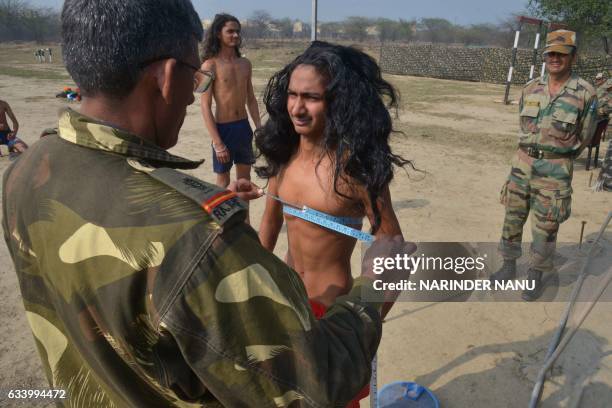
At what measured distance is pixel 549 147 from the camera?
3.76 metres

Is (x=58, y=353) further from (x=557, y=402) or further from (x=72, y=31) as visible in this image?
(x=557, y=402)

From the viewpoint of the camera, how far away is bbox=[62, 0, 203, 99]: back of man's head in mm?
889

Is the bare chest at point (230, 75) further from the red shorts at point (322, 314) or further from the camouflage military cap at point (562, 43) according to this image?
the red shorts at point (322, 314)

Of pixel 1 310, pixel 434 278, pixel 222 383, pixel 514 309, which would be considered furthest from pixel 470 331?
pixel 1 310

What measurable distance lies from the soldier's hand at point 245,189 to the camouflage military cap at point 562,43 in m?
3.14

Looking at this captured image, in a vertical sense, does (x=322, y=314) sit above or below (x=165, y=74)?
below

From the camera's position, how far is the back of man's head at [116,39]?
89 cm

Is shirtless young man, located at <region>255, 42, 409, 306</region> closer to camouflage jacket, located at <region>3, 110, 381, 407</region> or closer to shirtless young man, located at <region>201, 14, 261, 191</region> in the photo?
camouflage jacket, located at <region>3, 110, 381, 407</region>

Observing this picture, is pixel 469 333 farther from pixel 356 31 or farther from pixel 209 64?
pixel 356 31

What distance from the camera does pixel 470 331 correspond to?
11.3 feet

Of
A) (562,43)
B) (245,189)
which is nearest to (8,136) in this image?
(245,189)

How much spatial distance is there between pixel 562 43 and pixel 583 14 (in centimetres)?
1615

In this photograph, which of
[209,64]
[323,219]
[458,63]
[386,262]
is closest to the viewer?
[386,262]

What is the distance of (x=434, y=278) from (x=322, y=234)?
3.10 ft
